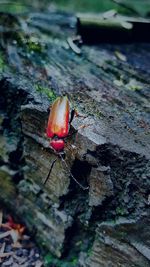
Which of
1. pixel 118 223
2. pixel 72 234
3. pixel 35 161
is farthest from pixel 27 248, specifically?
pixel 118 223

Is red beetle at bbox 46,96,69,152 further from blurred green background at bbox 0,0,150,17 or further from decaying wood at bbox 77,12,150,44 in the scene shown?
blurred green background at bbox 0,0,150,17

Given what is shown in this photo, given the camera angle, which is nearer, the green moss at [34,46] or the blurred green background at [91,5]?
the green moss at [34,46]

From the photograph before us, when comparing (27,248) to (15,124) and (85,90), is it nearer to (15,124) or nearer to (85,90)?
(15,124)

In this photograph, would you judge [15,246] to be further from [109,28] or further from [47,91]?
[109,28]

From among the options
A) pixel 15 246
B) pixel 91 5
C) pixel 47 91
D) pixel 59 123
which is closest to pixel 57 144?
pixel 59 123

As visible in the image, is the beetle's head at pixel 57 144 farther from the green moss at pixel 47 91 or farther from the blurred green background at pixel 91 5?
the blurred green background at pixel 91 5

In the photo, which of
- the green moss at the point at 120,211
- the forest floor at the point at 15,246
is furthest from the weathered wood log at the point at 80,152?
the forest floor at the point at 15,246
